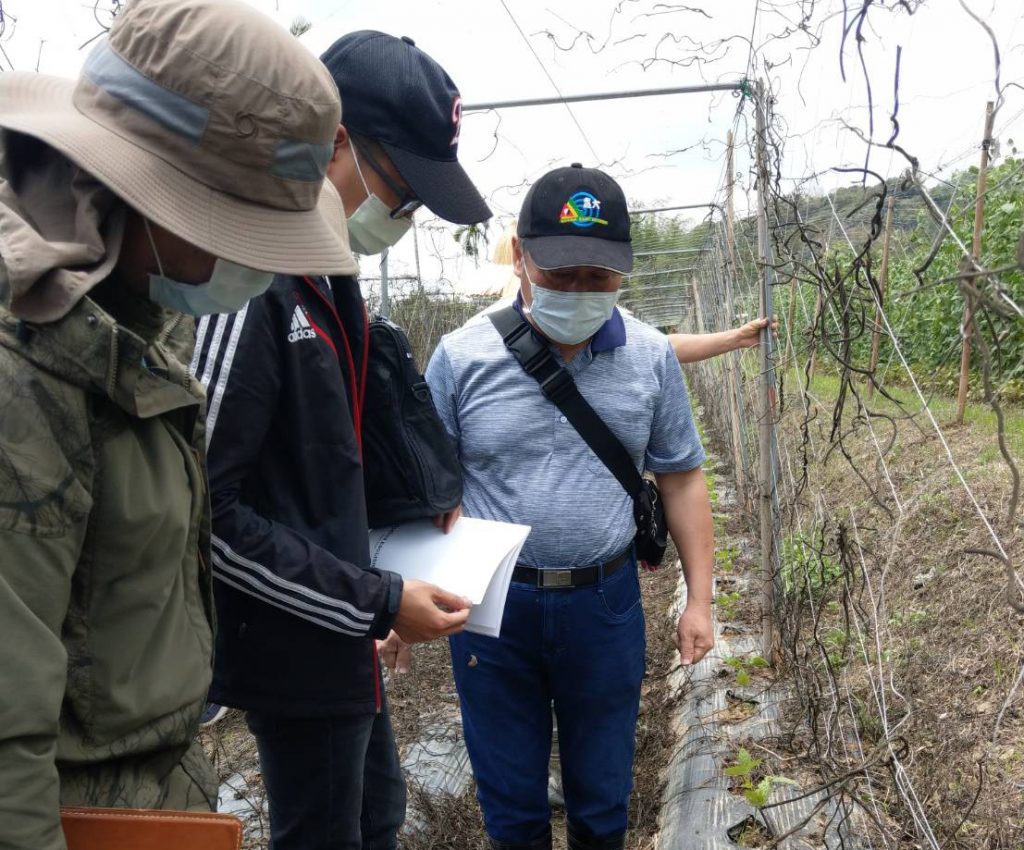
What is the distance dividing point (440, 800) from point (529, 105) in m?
3.93

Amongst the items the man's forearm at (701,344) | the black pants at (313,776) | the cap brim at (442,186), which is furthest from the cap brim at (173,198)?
the man's forearm at (701,344)

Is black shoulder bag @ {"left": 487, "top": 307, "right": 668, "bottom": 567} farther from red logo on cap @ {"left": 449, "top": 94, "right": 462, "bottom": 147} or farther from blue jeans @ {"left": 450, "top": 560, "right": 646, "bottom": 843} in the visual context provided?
red logo on cap @ {"left": 449, "top": 94, "right": 462, "bottom": 147}

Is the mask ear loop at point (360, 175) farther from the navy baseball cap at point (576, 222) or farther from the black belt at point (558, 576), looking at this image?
the black belt at point (558, 576)

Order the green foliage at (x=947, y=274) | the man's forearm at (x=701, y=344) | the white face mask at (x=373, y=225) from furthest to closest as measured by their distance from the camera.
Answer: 1. the green foliage at (x=947, y=274)
2. the man's forearm at (x=701, y=344)
3. the white face mask at (x=373, y=225)

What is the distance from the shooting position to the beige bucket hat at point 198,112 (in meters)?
0.98

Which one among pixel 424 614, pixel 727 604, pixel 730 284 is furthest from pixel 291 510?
pixel 730 284

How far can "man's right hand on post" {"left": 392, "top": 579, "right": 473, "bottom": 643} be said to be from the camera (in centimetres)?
155

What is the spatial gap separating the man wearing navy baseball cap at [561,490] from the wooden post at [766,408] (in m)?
1.15

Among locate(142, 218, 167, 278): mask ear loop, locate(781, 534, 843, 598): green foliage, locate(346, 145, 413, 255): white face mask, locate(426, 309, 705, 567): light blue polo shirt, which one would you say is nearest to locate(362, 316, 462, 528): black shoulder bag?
locate(346, 145, 413, 255): white face mask

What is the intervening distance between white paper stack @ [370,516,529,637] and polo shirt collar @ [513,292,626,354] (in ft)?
1.85

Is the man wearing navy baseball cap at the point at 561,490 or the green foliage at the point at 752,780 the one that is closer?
the man wearing navy baseball cap at the point at 561,490

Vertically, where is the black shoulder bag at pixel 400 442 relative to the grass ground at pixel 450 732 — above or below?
above

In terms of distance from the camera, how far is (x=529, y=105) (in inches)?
210

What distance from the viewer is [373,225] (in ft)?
5.53
